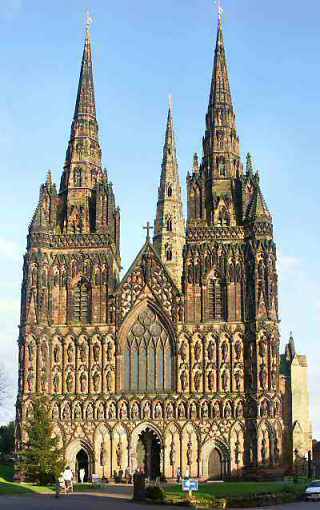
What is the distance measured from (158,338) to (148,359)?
1735 mm

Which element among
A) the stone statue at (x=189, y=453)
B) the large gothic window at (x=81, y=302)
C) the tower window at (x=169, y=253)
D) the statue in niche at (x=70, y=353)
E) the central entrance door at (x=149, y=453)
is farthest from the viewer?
the tower window at (x=169, y=253)

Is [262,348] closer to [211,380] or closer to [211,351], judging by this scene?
[211,351]

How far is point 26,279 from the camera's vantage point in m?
65.1

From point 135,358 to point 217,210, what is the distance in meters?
13.3

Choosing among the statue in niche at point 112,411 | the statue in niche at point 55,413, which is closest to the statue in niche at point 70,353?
the statue in niche at point 55,413

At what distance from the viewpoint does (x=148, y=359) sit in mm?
63969

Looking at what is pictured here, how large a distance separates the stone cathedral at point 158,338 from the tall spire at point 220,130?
0.36 meters

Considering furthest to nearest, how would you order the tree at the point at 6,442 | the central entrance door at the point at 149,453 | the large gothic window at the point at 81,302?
1. the tree at the point at 6,442
2. the large gothic window at the point at 81,302
3. the central entrance door at the point at 149,453

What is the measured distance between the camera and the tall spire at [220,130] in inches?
2744

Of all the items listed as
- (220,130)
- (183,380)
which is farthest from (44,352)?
(220,130)

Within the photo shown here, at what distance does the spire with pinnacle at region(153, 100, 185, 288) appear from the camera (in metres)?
92.8

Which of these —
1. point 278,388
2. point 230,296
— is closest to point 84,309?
point 230,296

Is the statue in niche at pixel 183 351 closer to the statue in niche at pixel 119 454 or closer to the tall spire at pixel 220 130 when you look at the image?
the statue in niche at pixel 119 454

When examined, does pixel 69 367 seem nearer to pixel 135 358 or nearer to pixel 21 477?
pixel 135 358
